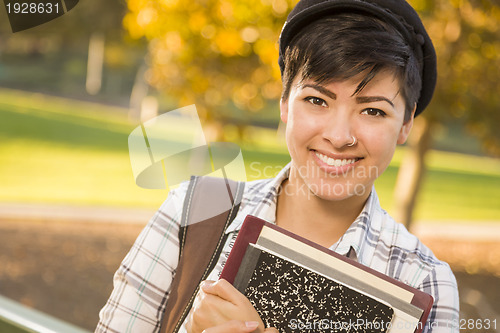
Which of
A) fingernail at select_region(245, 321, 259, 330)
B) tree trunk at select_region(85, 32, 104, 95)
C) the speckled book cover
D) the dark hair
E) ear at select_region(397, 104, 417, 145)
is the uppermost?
tree trunk at select_region(85, 32, 104, 95)

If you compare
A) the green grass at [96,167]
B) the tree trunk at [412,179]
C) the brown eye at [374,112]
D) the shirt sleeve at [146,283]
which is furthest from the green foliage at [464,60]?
the shirt sleeve at [146,283]

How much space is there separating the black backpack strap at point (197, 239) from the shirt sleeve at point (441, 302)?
0.54 meters

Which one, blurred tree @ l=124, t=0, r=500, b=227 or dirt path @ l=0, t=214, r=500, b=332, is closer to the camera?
blurred tree @ l=124, t=0, r=500, b=227

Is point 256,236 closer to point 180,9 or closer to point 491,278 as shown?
point 180,9

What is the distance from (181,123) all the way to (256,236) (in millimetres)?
26412

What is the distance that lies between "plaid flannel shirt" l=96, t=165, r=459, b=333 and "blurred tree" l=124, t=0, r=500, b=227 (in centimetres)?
209

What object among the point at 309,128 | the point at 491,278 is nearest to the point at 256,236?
the point at 309,128

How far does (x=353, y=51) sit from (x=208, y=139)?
661 cm

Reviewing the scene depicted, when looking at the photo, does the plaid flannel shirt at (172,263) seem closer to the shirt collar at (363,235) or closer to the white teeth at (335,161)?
the shirt collar at (363,235)

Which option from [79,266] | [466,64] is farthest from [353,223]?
[79,266]

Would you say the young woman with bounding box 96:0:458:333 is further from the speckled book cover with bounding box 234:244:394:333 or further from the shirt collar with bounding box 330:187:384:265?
the speckled book cover with bounding box 234:244:394:333

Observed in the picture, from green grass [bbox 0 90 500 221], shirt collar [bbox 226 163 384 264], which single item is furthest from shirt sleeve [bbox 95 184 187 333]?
green grass [bbox 0 90 500 221]

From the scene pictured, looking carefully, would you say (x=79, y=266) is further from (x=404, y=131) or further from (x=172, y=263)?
(x=404, y=131)

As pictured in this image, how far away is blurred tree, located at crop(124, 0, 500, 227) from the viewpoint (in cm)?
400
